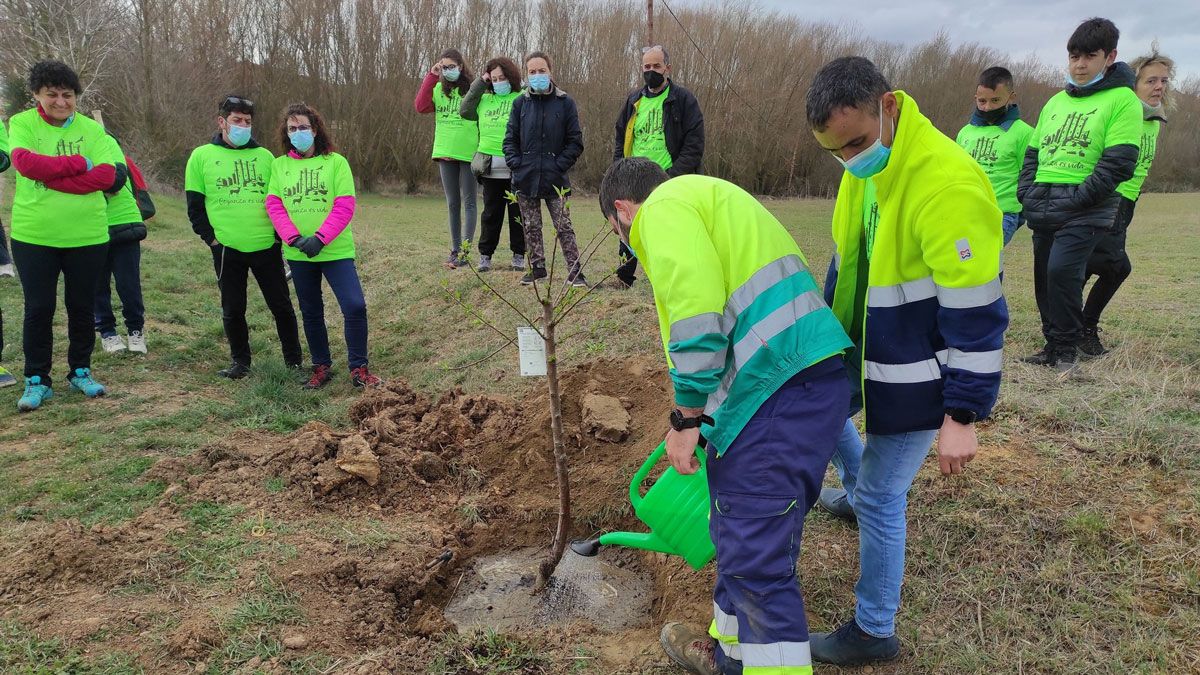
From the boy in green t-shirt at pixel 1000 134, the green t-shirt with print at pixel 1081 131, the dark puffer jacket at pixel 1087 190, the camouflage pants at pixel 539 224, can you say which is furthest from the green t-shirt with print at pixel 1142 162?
the camouflage pants at pixel 539 224

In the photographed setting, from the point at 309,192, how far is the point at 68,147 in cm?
150

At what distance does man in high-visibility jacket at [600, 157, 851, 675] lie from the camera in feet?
6.61

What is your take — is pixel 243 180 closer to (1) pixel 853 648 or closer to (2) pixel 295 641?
(2) pixel 295 641

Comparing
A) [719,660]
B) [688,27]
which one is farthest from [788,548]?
[688,27]

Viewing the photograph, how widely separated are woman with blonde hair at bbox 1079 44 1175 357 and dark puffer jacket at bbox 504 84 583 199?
161 inches

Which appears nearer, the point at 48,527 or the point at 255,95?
the point at 48,527

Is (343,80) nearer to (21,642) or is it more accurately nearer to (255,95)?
(255,95)

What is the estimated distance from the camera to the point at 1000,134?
5234 mm

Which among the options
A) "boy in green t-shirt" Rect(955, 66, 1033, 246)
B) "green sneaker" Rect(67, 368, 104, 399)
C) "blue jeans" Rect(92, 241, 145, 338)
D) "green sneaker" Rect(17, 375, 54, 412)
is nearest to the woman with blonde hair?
"boy in green t-shirt" Rect(955, 66, 1033, 246)

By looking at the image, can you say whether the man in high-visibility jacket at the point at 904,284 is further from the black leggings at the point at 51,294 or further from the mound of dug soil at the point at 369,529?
the black leggings at the point at 51,294

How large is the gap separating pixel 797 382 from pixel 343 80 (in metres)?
25.6

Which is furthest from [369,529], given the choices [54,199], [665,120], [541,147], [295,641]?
[665,120]

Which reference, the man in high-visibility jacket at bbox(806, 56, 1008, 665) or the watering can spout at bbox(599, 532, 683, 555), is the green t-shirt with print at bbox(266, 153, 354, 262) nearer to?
the watering can spout at bbox(599, 532, 683, 555)

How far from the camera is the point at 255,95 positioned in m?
24.2
